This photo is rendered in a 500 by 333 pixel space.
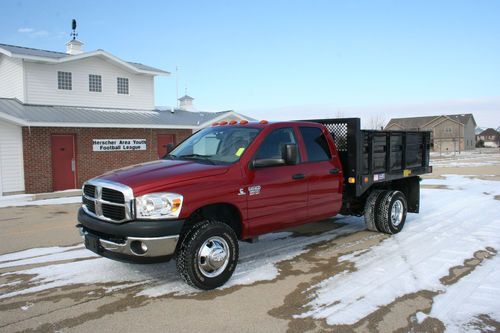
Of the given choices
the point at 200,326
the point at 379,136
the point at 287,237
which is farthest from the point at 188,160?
the point at 379,136

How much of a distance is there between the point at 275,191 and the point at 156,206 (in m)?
1.68

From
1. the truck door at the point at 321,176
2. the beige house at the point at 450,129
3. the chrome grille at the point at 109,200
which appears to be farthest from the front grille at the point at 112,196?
the beige house at the point at 450,129

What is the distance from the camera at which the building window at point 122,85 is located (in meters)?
22.0

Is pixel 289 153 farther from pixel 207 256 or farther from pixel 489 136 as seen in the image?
pixel 489 136

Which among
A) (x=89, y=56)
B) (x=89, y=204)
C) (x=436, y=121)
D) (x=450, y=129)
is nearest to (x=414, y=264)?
(x=89, y=204)

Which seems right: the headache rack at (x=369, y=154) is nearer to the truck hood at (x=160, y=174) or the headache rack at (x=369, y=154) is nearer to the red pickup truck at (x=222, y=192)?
the red pickup truck at (x=222, y=192)

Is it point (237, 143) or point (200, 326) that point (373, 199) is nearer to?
point (237, 143)

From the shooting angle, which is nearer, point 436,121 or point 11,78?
point 11,78

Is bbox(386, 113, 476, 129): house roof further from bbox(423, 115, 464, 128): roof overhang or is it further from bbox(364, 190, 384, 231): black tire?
bbox(364, 190, 384, 231): black tire

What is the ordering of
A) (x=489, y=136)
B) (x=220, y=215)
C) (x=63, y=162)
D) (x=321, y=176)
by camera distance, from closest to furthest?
(x=220, y=215), (x=321, y=176), (x=63, y=162), (x=489, y=136)

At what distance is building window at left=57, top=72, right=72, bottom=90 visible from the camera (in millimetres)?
19752

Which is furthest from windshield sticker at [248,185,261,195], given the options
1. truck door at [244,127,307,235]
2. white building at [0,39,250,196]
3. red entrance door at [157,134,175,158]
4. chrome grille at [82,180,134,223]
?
red entrance door at [157,134,175,158]

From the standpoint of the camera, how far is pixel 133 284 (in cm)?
514

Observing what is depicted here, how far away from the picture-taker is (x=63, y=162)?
1753 centimetres
